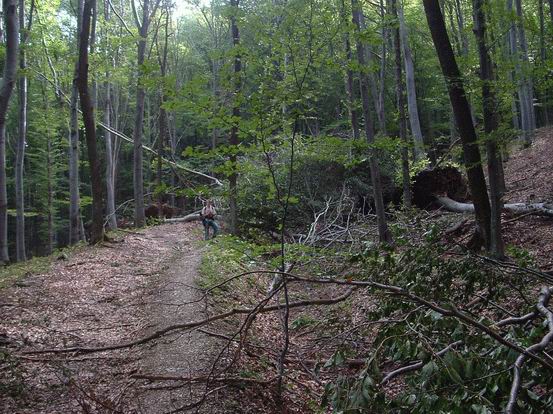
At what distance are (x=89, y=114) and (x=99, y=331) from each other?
811 cm

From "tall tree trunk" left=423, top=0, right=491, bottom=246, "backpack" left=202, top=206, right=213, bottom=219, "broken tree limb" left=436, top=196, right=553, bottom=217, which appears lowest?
"broken tree limb" left=436, top=196, right=553, bottom=217

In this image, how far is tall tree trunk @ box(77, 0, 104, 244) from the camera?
12602mm

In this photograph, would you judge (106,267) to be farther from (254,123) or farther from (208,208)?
(254,123)

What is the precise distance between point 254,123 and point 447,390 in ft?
10.8

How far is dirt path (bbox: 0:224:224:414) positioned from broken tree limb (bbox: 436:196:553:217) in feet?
24.2

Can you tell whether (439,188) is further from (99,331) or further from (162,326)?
(99,331)

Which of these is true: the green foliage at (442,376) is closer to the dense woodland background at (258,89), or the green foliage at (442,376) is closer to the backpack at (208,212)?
the dense woodland background at (258,89)

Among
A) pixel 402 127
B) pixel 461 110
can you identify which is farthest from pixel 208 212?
pixel 461 110

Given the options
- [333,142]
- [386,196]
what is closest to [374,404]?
[333,142]

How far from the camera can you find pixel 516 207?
11242 mm

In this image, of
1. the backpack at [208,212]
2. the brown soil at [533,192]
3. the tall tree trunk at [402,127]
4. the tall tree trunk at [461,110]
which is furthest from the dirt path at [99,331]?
the brown soil at [533,192]

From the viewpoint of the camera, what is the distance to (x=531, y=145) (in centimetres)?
2261

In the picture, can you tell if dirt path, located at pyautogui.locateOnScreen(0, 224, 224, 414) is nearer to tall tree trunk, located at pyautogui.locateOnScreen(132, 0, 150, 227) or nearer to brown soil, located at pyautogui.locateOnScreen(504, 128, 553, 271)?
brown soil, located at pyautogui.locateOnScreen(504, 128, 553, 271)

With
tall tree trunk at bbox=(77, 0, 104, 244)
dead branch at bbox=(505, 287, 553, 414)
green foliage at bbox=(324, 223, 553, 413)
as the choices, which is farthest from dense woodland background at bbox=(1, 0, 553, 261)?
dead branch at bbox=(505, 287, 553, 414)
